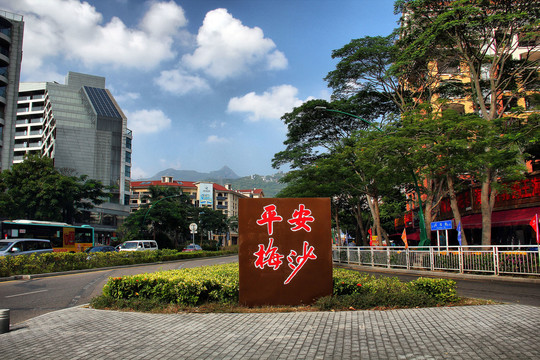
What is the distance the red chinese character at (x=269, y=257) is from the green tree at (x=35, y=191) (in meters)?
31.9

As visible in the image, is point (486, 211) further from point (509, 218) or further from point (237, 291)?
point (237, 291)

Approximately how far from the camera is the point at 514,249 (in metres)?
14.8

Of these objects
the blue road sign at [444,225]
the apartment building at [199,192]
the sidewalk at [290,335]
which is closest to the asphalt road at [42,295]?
the sidewalk at [290,335]

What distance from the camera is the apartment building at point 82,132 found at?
219 ft

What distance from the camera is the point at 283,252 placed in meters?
8.11

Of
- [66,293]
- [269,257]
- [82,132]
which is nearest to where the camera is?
[269,257]

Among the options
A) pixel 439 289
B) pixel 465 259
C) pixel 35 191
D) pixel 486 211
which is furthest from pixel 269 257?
pixel 35 191

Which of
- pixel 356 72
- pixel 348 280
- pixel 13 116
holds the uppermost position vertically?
pixel 13 116

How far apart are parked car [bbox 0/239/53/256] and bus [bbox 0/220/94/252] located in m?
3.32

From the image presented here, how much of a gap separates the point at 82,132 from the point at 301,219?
69.5 m

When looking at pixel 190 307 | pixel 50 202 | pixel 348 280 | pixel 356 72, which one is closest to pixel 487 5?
pixel 356 72

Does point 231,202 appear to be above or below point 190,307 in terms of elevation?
above

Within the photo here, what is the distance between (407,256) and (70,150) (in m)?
62.5

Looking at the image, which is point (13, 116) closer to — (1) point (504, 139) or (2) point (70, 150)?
(2) point (70, 150)
